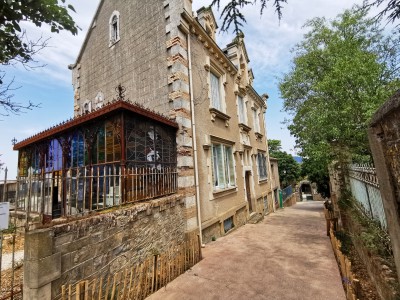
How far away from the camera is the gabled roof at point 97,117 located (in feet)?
17.7

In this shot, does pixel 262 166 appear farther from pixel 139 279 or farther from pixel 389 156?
pixel 389 156

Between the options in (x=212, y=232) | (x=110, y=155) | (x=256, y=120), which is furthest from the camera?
(x=256, y=120)

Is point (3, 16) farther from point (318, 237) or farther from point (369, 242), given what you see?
point (318, 237)

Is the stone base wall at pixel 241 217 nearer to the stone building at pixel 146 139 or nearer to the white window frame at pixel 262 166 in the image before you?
the stone building at pixel 146 139

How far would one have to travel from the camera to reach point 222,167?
1016 cm

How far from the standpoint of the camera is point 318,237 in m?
8.70

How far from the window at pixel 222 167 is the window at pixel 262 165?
5594 millimetres

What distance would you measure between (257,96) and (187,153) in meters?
11.7

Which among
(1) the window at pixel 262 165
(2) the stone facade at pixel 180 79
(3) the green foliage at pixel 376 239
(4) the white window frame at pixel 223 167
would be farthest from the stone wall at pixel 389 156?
(1) the window at pixel 262 165

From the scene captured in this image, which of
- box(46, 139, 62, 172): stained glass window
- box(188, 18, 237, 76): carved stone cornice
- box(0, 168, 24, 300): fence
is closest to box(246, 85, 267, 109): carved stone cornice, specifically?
box(188, 18, 237, 76): carved stone cornice

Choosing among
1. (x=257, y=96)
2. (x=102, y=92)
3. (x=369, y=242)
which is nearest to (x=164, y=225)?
(x=369, y=242)

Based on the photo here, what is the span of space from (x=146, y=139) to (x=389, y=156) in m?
5.38

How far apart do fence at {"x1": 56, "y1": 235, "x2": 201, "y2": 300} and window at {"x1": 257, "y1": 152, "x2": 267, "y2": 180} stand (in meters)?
11.0

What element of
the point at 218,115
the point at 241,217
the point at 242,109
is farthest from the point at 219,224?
the point at 242,109
